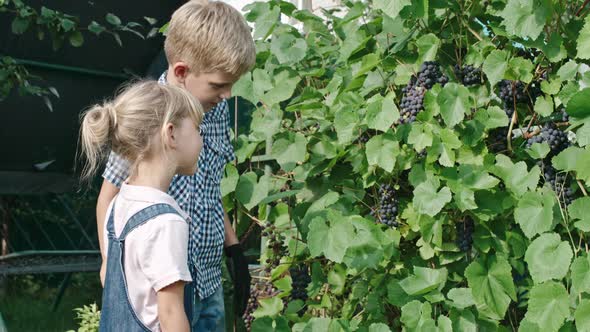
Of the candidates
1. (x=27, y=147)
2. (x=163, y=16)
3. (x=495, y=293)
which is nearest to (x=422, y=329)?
(x=495, y=293)

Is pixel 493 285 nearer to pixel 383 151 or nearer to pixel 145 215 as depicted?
pixel 383 151

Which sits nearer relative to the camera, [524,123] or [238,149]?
[524,123]

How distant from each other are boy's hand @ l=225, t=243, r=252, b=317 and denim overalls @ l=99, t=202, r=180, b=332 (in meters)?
0.57

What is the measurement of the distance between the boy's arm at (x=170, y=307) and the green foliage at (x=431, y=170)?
0.59 m

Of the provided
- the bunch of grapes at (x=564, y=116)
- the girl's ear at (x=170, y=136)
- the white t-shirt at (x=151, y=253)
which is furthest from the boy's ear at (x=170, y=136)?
the bunch of grapes at (x=564, y=116)

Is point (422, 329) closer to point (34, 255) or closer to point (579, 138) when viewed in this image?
point (579, 138)

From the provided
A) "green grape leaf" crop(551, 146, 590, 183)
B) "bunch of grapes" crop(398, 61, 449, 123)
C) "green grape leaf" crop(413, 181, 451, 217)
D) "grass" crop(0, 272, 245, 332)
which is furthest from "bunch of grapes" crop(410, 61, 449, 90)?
"grass" crop(0, 272, 245, 332)

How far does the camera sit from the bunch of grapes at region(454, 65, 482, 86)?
2.05m

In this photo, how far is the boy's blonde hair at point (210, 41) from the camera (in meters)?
1.98

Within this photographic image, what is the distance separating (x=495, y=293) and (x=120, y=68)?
348cm

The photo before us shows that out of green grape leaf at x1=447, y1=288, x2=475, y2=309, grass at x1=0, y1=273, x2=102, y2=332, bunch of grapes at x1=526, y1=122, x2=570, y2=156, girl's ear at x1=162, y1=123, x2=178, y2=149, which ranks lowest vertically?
grass at x1=0, y1=273, x2=102, y2=332

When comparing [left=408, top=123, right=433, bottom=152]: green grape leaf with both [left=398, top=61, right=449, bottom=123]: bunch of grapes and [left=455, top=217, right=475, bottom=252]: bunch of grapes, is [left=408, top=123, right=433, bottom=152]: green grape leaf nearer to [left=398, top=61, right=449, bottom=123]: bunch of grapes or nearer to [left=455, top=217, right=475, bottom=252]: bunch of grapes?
[left=398, top=61, right=449, bottom=123]: bunch of grapes

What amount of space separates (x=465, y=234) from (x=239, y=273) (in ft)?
2.04

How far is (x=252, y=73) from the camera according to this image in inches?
98.7
